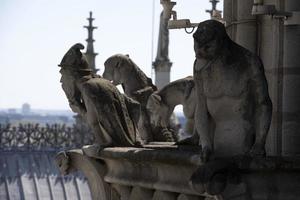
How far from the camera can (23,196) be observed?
5431cm

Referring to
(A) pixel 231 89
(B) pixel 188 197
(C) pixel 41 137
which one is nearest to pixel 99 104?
(B) pixel 188 197

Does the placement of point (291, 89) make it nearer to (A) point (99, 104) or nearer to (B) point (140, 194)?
(B) point (140, 194)

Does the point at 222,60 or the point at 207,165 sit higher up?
the point at 222,60

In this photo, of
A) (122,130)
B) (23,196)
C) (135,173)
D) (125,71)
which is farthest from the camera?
(23,196)

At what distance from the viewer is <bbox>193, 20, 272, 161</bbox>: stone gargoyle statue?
1319cm

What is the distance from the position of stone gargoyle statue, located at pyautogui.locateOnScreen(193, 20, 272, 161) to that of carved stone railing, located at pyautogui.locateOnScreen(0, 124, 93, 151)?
4556cm

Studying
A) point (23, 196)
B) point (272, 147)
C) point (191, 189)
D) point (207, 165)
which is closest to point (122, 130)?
point (272, 147)

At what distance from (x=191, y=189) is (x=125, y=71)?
536cm

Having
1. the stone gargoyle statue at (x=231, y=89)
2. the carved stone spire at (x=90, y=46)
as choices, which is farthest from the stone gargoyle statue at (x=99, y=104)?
the carved stone spire at (x=90, y=46)

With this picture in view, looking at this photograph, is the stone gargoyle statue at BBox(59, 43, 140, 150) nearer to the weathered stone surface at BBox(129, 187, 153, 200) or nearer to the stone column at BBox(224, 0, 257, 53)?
the weathered stone surface at BBox(129, 187, 153, 200)

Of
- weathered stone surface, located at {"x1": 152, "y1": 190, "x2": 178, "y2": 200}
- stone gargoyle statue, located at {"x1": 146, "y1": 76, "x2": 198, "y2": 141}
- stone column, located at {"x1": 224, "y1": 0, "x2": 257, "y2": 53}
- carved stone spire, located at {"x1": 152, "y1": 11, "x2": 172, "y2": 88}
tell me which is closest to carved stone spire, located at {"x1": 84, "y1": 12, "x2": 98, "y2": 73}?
carved stone spire, located at {"x1": 152, "y1": 11, "x2": 172, "y2": 88}

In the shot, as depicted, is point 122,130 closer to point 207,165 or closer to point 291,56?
point 291,56

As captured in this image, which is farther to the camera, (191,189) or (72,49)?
(72,49)

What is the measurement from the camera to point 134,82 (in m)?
19.1
